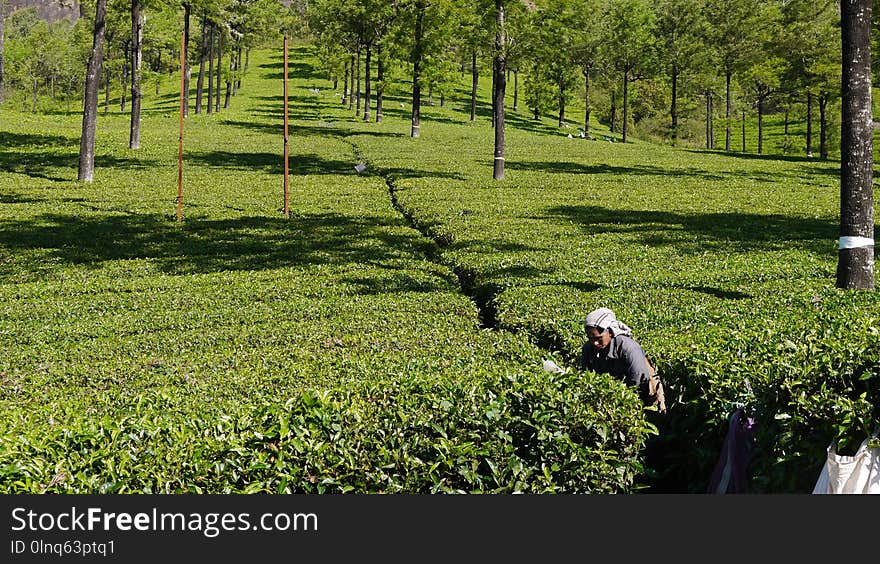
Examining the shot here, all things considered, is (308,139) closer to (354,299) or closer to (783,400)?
(354,299)

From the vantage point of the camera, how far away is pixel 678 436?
8633 millimetres

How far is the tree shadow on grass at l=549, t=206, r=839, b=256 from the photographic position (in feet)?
71.9

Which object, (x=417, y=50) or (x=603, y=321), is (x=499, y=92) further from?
(x=603, y=321)

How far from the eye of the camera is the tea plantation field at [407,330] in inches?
281

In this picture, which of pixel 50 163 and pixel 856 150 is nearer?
pixel 856 150

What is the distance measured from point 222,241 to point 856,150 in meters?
15.1

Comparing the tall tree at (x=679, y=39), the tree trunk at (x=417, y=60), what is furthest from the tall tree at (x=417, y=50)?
the tall tree at (x=679, y=39)

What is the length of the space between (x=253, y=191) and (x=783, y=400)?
26.9 m

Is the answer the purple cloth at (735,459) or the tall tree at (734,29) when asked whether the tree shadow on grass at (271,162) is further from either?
the tall tree at (734,29)

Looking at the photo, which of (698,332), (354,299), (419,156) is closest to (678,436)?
(698,332)

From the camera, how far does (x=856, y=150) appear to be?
48.1 ft

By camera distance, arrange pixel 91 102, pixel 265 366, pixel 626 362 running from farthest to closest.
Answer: pixel 91 102 → pixel 265 366 → pixel 626 362

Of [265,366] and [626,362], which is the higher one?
[626,362]

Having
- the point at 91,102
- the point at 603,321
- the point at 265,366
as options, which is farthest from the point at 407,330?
the point at 91,102
